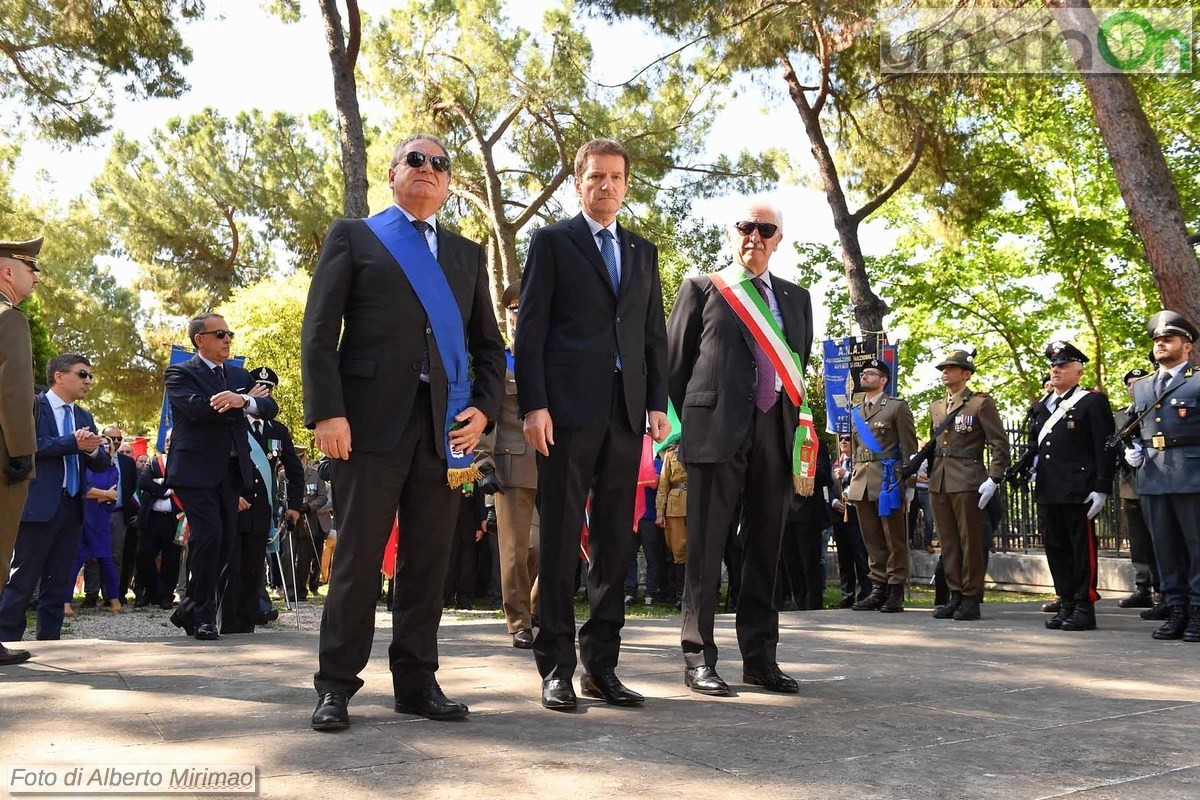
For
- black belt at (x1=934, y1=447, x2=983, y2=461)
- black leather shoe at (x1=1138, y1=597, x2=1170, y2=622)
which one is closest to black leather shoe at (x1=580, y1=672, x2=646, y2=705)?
black belt at (x1=934, y1=447, x2=983, y2=461)

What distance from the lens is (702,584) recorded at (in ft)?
16.3

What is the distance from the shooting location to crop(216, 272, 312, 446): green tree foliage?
103 feet

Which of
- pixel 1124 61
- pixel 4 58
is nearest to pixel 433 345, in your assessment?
pixel 1124 61

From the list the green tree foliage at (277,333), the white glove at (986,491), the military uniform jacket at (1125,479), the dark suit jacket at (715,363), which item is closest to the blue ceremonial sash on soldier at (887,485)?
the white glove at (986,491)

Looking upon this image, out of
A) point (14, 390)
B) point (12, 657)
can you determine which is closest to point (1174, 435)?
point (14, 390)

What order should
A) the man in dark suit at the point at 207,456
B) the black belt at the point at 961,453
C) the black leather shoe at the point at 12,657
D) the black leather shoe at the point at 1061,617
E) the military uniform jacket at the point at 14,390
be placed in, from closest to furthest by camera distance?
the military uniform jacket at the point at 14,390 → the black leather shoe at the point at 12,657 → the man in dark suit at the point at 207,456 → the black leather shoe at the point at 1061,617 → the black belt at the point at 961,453

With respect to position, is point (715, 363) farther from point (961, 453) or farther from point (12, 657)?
point (961, 453)

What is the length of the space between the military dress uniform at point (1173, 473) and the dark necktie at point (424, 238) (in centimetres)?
547

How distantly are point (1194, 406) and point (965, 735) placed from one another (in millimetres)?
4753

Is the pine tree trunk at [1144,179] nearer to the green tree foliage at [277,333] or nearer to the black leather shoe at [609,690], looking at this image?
the black leather shoe at [609,690]

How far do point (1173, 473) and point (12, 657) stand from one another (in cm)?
699

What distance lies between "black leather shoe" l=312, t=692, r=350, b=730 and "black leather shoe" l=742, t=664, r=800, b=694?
180cm

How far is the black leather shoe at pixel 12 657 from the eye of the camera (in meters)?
5.64

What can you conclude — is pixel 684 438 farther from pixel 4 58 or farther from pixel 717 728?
pixel 4 58
